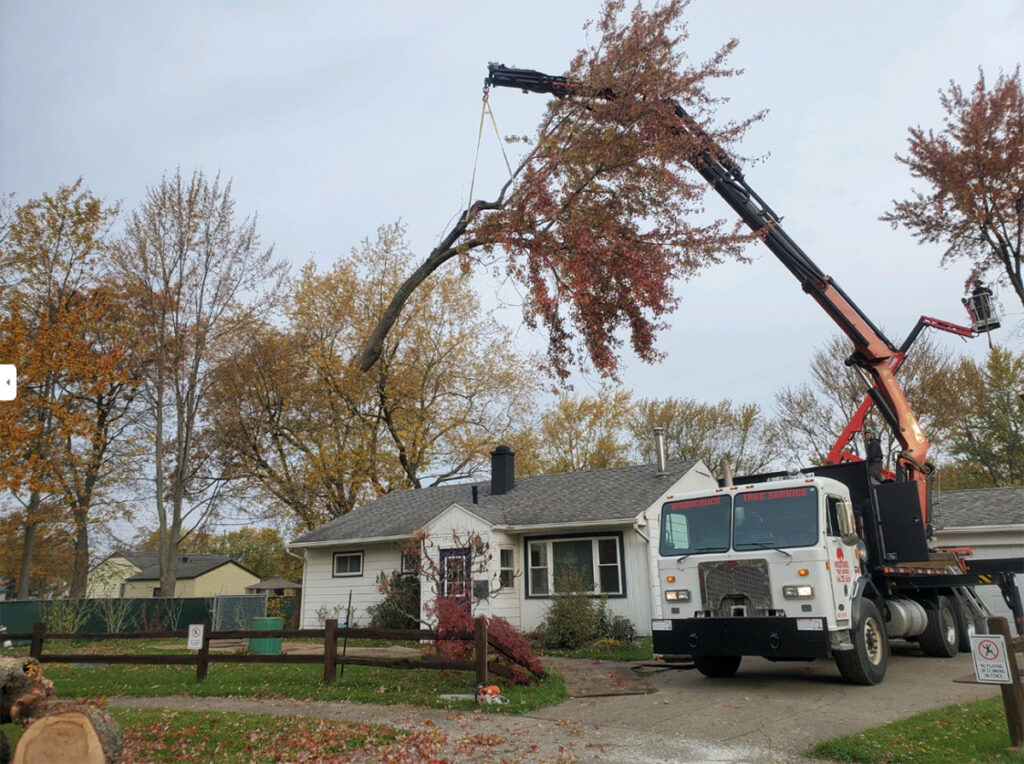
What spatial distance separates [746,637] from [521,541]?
10189mm

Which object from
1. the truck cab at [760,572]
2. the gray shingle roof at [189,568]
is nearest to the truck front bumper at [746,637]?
the truck cab at [760,572]

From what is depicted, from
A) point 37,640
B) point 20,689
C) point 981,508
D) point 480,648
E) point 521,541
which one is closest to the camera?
point 20,689

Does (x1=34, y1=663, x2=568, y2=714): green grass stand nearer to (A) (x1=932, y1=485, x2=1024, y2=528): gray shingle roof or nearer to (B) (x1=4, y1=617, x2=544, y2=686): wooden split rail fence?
(B) (x1=4, y1=617, x2=544, y2=686): wooden split rail fence

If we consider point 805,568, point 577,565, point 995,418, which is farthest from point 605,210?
point 995,418

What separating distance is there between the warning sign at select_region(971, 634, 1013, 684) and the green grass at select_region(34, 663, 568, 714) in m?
4.73

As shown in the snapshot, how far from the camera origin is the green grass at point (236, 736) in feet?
22.3

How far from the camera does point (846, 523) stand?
10281 mm

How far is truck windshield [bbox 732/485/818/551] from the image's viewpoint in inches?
394

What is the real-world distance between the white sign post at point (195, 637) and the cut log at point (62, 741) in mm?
6579

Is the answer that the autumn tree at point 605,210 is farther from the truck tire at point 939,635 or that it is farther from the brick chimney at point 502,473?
the brick chimney at point 502,473

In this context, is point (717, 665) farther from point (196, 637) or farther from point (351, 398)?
point (351, 398)

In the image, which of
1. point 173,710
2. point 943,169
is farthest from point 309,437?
point 943,169

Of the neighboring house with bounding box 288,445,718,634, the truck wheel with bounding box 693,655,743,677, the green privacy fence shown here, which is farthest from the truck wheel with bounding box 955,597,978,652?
the green privacy fence

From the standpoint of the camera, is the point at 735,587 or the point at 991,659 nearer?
the point at 991,659
